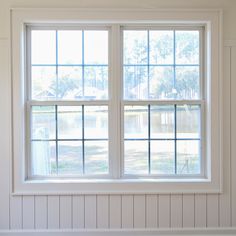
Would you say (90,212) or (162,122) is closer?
(90,212)

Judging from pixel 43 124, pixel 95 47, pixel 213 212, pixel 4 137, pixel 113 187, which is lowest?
pixel 213 212

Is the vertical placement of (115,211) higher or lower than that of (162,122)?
lower

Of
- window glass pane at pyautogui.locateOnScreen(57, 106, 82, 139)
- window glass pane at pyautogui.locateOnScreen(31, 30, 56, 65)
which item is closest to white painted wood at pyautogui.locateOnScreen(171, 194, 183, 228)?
window glass pane at pyautogui.locateOnScreen(57, 106, 82, 139)

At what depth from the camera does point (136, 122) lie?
324 cm

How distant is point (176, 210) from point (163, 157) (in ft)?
1.79

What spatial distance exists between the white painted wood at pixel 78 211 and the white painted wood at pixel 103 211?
161mm

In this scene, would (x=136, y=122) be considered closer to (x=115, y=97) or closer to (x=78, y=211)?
(x=115, y=97)

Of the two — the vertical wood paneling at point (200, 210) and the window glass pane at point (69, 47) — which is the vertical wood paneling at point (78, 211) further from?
the window glass pane at point (69, 47)

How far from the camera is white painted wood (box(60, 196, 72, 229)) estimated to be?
10.2ft

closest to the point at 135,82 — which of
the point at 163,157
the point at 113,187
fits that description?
the point at 163,157

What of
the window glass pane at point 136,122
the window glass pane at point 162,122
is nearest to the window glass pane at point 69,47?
the window glass pane at point 136,122

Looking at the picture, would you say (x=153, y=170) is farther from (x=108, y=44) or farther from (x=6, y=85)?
(x=6, y=85)

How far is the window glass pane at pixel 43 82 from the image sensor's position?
323 centimetres

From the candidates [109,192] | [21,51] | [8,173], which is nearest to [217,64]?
Result: [109,192]
